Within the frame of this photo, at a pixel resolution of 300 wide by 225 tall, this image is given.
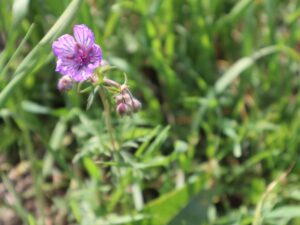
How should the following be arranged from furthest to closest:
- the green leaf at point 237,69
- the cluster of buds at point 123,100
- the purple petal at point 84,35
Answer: the green leaf at point 237,69 < the cluster of buds at point 123,100 < the purple petal at point 84,35

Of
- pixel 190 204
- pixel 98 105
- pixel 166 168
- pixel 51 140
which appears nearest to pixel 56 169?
pixel 51 140

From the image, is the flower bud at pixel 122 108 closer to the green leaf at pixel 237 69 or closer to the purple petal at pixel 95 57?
the purple petal at pixel 95 57

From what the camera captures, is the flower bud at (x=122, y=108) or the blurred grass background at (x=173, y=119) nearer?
the flower bud at (x=122, y=108)

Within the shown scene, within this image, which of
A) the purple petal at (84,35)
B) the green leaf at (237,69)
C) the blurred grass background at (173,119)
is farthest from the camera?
the green leaf at (237,69)

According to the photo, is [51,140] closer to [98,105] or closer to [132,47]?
[98,105]

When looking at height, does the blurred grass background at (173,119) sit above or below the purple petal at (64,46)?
below

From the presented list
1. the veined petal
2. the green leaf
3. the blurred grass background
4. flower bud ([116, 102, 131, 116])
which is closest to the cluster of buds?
flower bud ([116, 102, 131, 116])

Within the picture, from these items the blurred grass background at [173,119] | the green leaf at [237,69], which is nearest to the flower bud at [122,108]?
the blurred grass background at [173,119]

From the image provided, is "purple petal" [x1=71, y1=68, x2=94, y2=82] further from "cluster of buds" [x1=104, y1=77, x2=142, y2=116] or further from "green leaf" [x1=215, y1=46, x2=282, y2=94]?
"green leaf" [x1=215, y1=46, x2=282, y2=94]
